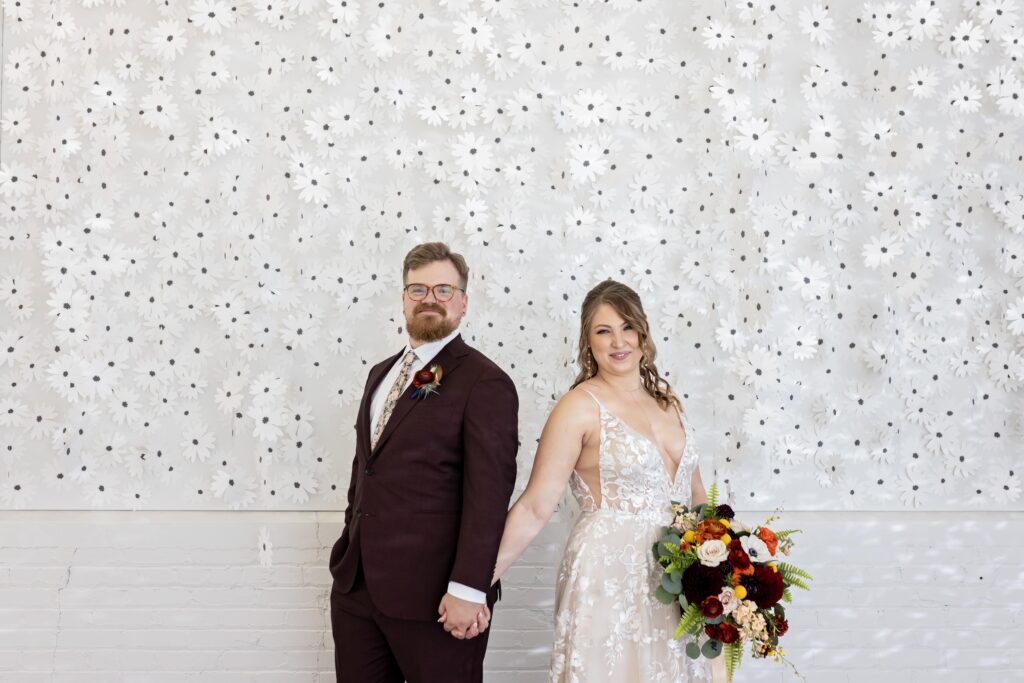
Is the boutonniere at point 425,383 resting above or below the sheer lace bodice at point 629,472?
above

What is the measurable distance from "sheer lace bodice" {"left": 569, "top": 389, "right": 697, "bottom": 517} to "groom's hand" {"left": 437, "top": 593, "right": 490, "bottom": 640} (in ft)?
1.62

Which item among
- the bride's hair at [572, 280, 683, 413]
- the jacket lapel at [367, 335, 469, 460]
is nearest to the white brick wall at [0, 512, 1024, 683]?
the bride's hair at [572, 280, 683, 413]

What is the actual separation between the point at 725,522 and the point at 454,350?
950mm

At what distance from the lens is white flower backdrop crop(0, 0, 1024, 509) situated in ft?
10.5

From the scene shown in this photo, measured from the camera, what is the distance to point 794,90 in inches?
132

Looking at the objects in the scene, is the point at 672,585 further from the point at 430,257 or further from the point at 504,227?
the point at 504,227

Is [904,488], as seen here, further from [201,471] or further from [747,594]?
[201,471]

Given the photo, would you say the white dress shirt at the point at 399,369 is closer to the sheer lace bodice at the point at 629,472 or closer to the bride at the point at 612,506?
the bride at the point at 612,506

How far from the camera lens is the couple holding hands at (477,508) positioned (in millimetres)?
2297

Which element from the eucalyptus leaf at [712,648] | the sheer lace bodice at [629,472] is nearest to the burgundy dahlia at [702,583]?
the eucalyptus leaf at [712,648]

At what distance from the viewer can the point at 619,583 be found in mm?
2389

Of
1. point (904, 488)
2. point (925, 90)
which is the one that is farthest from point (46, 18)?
point (904, 488)

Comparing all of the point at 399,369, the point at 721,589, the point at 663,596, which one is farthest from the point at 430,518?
the point at 721,589

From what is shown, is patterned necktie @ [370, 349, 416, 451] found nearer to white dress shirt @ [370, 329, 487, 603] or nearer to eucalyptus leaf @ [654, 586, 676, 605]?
white dress shirt @ [370, 329, 487, 603]
